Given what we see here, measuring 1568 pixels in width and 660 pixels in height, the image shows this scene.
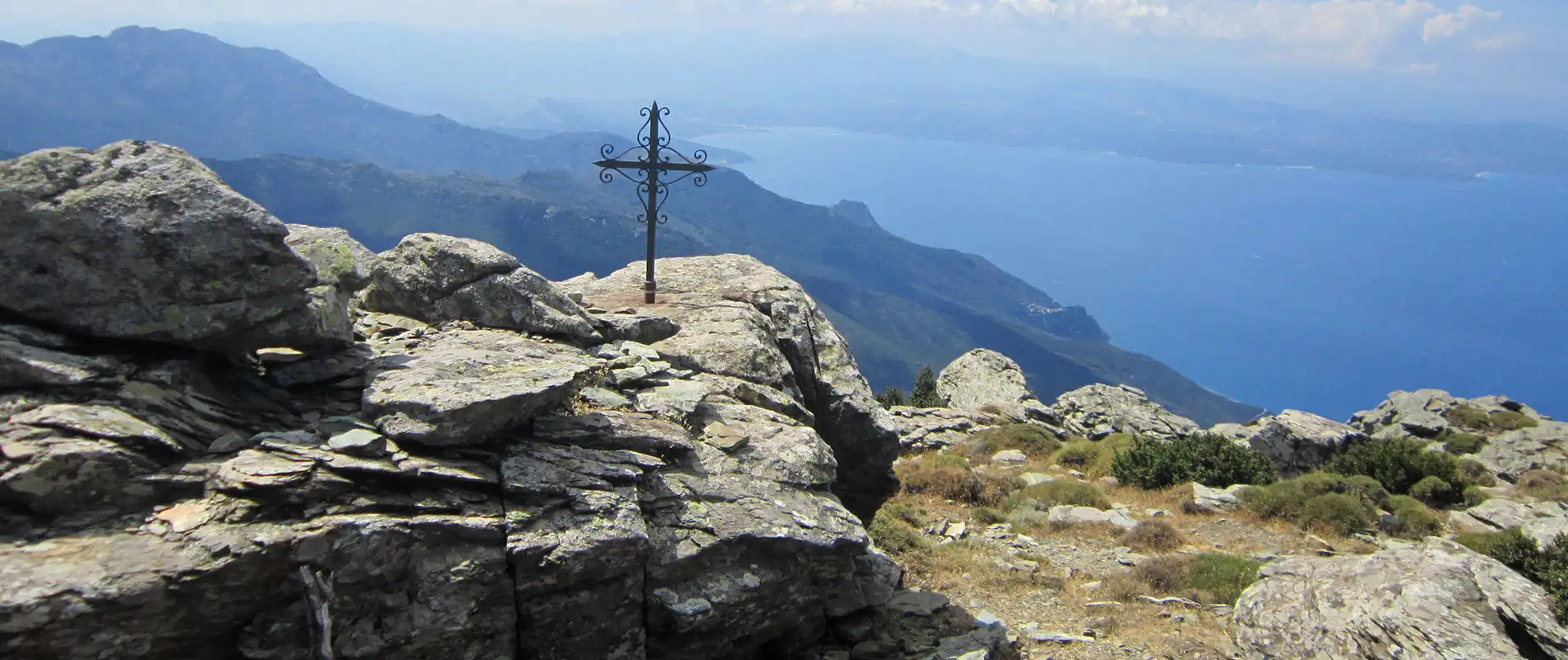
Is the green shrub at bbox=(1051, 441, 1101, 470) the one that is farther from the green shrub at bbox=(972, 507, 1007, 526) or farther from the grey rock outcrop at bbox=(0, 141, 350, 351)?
the grey rock outcrop at bbox=(0, 141, 350, 351)

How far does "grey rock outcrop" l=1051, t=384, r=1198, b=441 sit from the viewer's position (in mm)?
34500

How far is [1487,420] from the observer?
33.8m

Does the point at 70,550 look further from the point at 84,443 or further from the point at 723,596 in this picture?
the point at 723,596

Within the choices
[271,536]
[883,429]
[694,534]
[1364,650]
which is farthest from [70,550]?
[1364,650]

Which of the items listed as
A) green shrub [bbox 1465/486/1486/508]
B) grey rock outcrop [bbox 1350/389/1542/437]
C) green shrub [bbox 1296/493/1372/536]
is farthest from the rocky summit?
grey rock outcrop [bbox 1350/389/1542/437]

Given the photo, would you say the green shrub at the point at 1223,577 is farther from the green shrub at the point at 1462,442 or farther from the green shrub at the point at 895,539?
the green shrub at the point at 1462,442

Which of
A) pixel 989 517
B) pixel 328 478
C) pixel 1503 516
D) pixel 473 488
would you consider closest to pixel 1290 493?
pixel 1503 516

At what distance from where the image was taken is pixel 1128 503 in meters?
20.3

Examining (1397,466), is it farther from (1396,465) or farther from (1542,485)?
(1542,485)

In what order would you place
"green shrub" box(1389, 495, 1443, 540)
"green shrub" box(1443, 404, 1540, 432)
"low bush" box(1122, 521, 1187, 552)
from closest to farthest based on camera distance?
1. "low bush" box(1122, 521, 1187, 552)
2. "green shrub" box(1389, 495, 1443, 540)
3. "green shrub" box(1443, 404, 1540, 432)

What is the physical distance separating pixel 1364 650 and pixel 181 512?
11883mm

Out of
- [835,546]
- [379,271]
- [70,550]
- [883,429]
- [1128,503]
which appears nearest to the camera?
[70,550]

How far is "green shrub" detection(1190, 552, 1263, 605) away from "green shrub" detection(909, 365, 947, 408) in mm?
24410

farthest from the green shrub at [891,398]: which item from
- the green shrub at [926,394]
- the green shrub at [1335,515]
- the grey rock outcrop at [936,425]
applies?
the green shrub at [1335,515]
